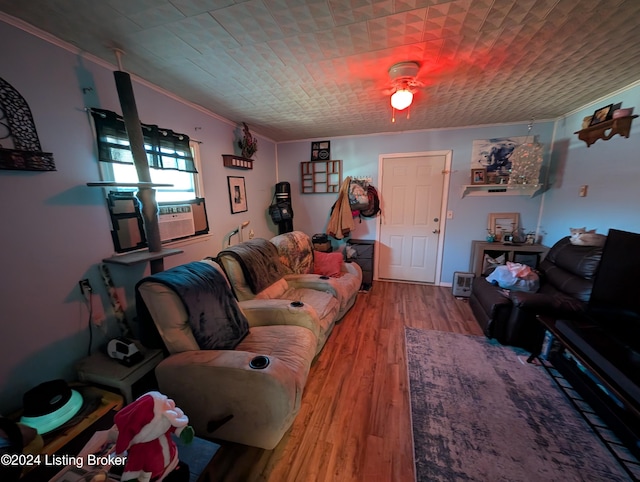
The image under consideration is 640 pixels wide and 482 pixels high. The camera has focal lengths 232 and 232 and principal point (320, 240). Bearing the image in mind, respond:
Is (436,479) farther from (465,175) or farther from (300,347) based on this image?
(465,175)

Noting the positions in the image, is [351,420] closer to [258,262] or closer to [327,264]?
[258,262]

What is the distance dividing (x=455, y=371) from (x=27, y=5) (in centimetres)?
342

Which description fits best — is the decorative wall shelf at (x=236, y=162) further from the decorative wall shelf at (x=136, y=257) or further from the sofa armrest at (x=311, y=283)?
the sofa armrest at (x=311, y=283)

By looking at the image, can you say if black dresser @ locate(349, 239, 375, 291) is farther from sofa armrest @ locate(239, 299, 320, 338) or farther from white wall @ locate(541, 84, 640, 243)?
white wall @ locate(541, 84, 640, 243)

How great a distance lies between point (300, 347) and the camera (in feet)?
5.16

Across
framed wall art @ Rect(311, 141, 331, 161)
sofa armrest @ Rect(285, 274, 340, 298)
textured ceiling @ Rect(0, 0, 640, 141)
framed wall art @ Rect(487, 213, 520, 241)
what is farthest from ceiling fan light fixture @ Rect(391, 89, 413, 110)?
framed wall art @ Rect(487, 213, 520, 241)

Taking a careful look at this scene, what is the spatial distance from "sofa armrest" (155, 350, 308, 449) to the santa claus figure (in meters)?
0.39

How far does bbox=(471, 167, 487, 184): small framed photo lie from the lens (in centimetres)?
321

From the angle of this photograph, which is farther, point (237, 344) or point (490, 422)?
point (237, 344)

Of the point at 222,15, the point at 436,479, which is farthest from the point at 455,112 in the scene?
the point at 436,479

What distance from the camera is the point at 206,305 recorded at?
148cm

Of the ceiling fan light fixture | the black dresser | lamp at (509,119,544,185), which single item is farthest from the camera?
the black dresser

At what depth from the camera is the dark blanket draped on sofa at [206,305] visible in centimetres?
138

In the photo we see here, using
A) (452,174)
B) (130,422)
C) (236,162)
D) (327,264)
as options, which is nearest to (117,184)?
(130,422)
